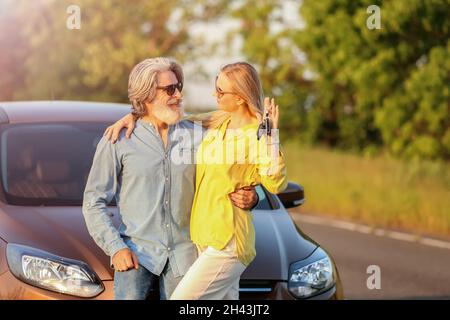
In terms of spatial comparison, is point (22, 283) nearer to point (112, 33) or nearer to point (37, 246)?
point (37, 246)

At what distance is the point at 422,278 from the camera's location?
10.0m

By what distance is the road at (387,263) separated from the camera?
30.1 ft

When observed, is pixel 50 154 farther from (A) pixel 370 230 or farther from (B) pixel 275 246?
(A) pixel 370 230

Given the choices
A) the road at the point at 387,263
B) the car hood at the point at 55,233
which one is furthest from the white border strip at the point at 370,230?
the car hood at the point at 55,233

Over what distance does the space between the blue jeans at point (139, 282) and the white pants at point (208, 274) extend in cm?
6

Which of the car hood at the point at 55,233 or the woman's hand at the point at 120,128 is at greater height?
the woman's hand at the point at 120,128

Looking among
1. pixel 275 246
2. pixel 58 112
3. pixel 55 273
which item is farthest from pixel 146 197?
pixel 58 112

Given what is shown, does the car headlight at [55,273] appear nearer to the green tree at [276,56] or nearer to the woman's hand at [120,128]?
the woman's hand at [120,128]

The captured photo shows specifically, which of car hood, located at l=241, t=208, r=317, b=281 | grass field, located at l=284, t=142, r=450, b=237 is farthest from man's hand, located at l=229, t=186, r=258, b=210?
grass field, located at l=284, t=142, r=450, b=237

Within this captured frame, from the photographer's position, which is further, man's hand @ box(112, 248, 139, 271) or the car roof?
the car roof

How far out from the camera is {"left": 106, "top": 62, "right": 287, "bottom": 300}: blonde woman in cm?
461

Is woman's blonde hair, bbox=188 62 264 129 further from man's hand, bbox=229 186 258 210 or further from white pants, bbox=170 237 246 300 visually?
white pants, bbox=170 237 246 300

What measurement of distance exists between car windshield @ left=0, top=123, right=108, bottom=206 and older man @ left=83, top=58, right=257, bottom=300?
1581 millimetres

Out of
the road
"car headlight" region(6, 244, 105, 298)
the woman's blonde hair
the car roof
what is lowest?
the road
